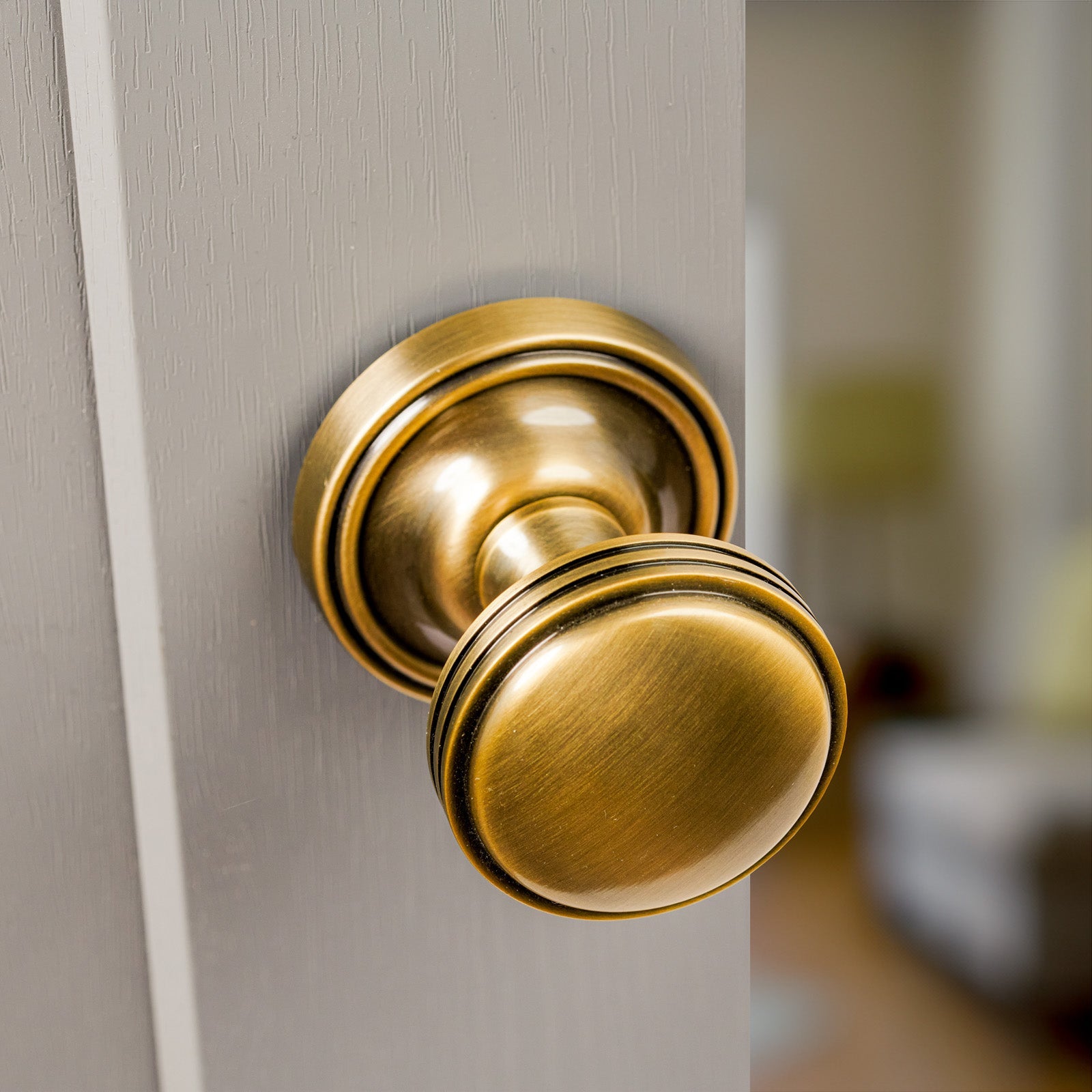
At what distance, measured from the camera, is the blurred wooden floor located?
279 millimetres

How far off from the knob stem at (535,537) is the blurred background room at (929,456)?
583 millimetres

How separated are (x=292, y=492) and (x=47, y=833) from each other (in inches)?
1.9

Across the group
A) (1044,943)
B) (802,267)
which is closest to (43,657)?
(1044,943)

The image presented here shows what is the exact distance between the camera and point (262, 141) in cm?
10

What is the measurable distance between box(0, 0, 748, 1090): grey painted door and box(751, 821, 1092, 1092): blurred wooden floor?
0.14 m

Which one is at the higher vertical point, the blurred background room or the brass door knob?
the brass door knob

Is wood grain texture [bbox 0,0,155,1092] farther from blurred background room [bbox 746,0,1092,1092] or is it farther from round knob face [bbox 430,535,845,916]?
blurred background room [bbox 746,0,1092,1092]

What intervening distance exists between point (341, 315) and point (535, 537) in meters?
0.03

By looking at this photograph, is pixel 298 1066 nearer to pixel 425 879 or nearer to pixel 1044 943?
pixel 425 879

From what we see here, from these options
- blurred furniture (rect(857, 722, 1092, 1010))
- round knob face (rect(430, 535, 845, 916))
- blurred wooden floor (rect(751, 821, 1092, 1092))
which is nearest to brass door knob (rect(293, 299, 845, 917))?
round knob face (rect(430, 535, 845, 916))

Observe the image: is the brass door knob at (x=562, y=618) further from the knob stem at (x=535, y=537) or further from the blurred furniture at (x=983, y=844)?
the blurred furniture at (x=983, y=844)

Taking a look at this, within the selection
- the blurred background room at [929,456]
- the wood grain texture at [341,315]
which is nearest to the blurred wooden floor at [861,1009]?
the blurred background room at [929,456]

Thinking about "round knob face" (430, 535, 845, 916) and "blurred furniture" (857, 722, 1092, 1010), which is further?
"blurred furniture" (857, 722, 1092, 1010)

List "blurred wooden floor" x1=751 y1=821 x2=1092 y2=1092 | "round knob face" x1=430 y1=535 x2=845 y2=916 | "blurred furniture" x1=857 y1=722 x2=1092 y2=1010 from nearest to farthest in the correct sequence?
"round knob face" x1=430 y1=535 x2=845 y2=916, "blurred wooden floor" x1=751 y1=821 x2=1092 y2=1092, "blurred furniture" x1=857 y1=722 x2=1092 y2=1010
